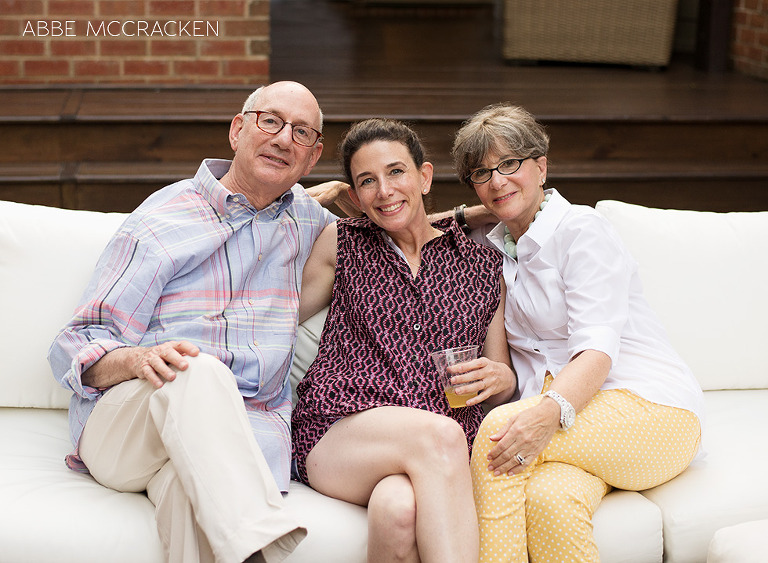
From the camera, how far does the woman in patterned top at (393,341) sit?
192cm

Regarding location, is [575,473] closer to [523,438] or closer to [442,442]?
[523,438]

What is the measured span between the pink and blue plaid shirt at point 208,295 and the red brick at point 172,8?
6.44 ft

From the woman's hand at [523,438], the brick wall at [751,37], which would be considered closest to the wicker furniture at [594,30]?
the brick wall at [751,37]

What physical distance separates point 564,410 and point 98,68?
3002 millimetres

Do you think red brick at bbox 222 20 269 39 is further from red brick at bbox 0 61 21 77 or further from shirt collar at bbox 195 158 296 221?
shirt collar at bbox 195 158 296 221

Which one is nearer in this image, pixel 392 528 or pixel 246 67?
pixel 392 528

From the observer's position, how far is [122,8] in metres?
4.06

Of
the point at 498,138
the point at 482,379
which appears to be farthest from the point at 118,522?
the point at 498,138

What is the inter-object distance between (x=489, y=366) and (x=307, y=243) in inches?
22.9

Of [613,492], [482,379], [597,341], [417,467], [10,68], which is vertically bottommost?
[613,492]

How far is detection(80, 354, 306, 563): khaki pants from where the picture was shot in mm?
1735

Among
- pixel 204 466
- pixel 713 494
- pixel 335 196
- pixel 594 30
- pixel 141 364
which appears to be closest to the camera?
pixel 204 466

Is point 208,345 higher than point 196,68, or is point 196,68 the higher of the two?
point 196,68

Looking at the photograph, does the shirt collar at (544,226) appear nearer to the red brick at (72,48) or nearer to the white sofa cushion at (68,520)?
the white sofa cushion at (68,520)
